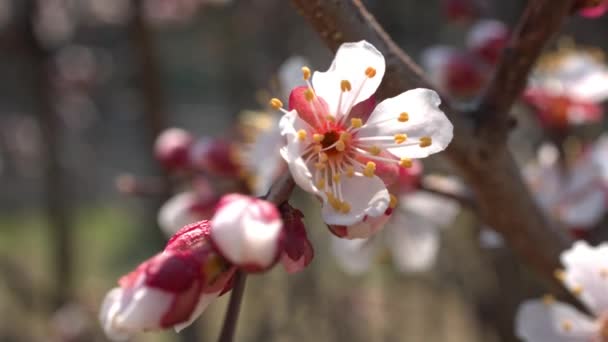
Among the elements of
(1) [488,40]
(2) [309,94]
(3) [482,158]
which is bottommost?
(1) [488,40]

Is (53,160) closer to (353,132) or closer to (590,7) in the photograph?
(353,132)

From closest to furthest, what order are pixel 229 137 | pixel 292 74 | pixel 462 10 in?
pixel 292 74, pixel 462 10, pixel 229 137

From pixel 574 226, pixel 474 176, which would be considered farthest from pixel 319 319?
pixel 474 176

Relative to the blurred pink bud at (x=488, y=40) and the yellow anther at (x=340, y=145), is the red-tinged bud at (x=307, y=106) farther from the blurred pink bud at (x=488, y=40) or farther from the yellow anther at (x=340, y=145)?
the blurred pink bud at (x=488, y=40)

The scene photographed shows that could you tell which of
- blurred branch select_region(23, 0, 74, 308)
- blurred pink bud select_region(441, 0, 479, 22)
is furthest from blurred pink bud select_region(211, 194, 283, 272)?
blurred branch select_region(23, 0, 74, 308)

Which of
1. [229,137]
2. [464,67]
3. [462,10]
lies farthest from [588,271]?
[229,137]

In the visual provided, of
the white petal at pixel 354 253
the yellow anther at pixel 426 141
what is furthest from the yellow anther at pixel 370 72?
the white petal at pixel 354 253
